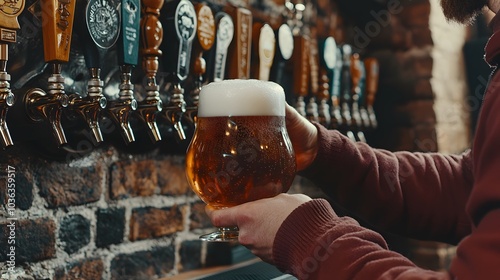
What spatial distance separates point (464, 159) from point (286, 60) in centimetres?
70

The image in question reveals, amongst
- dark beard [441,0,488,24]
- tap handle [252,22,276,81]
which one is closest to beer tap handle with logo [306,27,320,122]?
tap handle [252,22,276,81]

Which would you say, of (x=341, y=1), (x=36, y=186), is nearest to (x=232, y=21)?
(x=36, y=186)

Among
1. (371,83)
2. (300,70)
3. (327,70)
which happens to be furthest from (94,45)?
(371,83)

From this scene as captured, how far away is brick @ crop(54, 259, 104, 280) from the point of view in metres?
1.43

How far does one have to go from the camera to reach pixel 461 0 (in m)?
1.23

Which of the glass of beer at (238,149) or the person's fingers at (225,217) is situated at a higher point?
the glass of beer at (238,149)

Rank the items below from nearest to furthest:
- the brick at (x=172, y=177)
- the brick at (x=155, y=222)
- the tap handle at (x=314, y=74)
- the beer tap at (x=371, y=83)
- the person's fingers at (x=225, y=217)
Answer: the person's fingers at (x=225, y=217)
the brick at (x=155, y=222)
the brick at (x=172, y=177)
the tap handle at (x=314, y=74)
the beer tap at (x=371, y=83)

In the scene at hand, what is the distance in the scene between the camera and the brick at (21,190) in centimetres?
129

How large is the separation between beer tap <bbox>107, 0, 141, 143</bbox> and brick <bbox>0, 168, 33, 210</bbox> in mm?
286

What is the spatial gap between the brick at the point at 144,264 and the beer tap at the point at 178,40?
0.45 meters

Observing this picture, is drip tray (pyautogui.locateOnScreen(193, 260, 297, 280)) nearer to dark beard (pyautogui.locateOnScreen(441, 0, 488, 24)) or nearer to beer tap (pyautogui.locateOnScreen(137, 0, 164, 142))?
beer tap (pyautogui.locateOnScreen(137, 0, 164, 142))

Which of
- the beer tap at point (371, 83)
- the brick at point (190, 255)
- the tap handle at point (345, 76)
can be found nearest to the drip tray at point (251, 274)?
the brick at point (190, 255)

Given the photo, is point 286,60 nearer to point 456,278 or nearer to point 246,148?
point 246,148

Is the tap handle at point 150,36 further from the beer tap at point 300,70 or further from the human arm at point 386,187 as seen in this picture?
the beer tap at point 300,70
